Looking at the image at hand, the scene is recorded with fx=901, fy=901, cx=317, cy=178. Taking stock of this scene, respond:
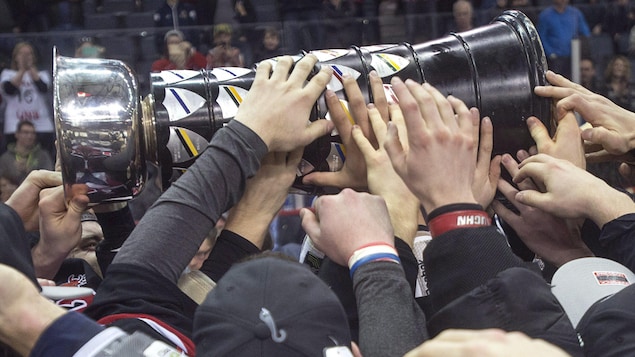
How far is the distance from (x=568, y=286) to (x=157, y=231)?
2.26ft

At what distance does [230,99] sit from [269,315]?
0.71 m

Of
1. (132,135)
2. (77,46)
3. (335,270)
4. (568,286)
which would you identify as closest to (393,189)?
(335,270)

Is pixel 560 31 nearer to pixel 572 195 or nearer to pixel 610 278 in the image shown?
pixel 572 195

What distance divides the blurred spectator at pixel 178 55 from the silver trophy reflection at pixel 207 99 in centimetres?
451

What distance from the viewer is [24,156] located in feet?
18.8

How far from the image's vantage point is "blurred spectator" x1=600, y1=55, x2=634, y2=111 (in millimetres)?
6320

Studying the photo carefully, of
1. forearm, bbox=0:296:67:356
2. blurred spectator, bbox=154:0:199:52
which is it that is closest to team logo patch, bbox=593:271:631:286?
forearm, bbox=0:296:67:356

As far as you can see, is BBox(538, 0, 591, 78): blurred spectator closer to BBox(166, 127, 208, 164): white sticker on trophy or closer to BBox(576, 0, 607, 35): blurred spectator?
BBox(576, 0, 607, 35): blurred spectator

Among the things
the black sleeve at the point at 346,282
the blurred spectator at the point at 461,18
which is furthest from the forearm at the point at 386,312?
the blurred spectator at the point at 461,18

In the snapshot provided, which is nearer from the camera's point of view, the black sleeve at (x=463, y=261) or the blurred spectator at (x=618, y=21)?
the black sleeve at (x=463, y=261)

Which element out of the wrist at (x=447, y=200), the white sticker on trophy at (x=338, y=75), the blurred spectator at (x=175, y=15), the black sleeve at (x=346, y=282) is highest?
the white sticker on trophy at (x=338, y=75)

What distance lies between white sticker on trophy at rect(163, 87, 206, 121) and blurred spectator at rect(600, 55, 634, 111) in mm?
5074

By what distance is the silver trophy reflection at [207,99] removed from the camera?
66.0 inches

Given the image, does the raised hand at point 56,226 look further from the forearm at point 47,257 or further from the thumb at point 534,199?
the thumb at point 534,199
